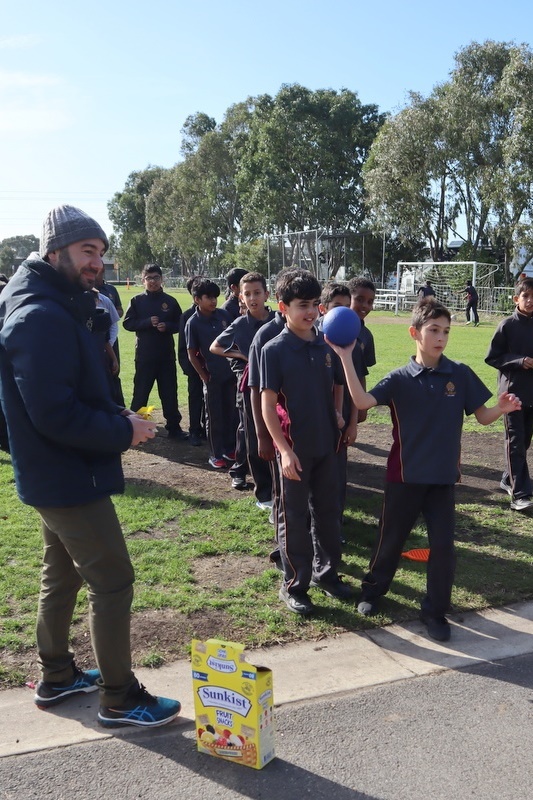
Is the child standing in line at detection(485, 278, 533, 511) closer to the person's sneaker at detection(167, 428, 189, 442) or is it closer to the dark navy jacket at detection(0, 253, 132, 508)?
the dark navy jacket at detection(0, 253, 132, 508)

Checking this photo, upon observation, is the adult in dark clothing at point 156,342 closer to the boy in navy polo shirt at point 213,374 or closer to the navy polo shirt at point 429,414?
the boy in navy polo shirt at point 213,374

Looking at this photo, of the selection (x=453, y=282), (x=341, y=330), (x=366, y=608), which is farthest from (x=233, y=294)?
(x=453, y=282)

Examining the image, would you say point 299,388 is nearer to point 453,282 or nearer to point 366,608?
point 366,608

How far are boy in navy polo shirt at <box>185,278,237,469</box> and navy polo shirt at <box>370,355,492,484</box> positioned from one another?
4.02 metres

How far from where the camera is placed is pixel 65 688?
12.1 ft

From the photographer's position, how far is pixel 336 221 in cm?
5359

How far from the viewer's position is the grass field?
4.43 meters

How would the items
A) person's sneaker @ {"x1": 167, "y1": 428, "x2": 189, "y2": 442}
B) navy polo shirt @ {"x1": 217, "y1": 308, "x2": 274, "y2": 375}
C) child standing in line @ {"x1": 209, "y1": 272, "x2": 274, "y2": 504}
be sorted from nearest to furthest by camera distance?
child standing in line @ {"x1": 209, "y1": 272, "x2": 274, "y2": 504} → navy polo shirt @ {"x1": 217, "y1": 308, "x2": 274, "y2": 375} → person's sneaker @ {"x1": 167, "y1": 428, "x2": 189, "y2": 442}

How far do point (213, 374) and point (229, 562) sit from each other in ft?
10.6

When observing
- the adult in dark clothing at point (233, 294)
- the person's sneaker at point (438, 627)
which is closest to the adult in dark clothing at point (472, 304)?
the adult in dark clothing at point (233, 294)

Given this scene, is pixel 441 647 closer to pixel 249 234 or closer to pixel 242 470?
pixel 242 470

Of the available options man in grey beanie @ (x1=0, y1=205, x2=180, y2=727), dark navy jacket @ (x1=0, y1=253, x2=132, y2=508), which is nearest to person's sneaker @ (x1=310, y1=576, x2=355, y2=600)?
man in grey beanie @ (x1=0, y1=205, x2=180, y2=727)

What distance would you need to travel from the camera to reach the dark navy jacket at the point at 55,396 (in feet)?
9.89

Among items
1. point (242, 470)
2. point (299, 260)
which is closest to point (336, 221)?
point (299, 260)
